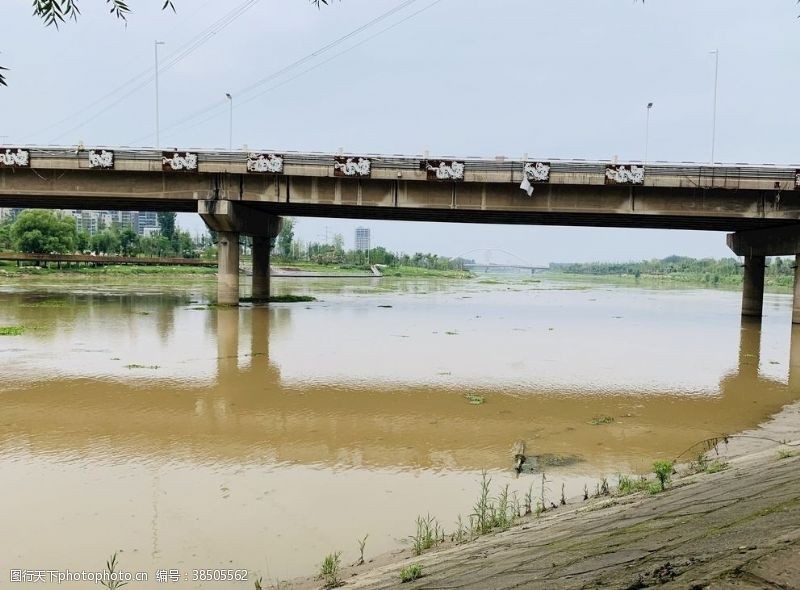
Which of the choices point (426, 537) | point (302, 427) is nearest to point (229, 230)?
point (302, 427)

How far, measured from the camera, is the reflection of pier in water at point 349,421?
29.2 ft

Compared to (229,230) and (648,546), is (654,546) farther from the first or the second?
(229,230)

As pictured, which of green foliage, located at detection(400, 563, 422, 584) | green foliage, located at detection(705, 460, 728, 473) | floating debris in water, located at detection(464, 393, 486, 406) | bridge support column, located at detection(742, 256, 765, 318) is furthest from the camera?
bridge support column, located at detection(742, 256, 765, 318)

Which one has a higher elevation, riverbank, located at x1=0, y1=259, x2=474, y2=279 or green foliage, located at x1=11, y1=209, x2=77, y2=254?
green foliage, located at x1=11, y1=209, x2=77, y2=254

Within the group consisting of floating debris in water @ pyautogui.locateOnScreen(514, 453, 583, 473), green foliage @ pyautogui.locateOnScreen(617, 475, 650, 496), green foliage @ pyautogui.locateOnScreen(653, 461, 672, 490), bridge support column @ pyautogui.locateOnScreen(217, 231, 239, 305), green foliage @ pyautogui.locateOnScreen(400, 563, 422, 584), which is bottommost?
floating debris in water @ pyautogui.locateOnScreen(514, 453, 583, 473)

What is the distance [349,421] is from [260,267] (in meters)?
30.2

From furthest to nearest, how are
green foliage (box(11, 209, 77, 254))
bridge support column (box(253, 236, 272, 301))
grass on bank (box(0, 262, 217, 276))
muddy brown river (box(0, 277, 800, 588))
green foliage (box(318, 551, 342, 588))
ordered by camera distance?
green foliage (box(11, 209, 77, 254)) → grass on bank (box(0, 262, 217, 276)) → bridge support column (box(253, 236, 272, 301)) → muddy brown river (box(0, 277, 800, 588)) → green foliage (box(318, 551, 342, 588))

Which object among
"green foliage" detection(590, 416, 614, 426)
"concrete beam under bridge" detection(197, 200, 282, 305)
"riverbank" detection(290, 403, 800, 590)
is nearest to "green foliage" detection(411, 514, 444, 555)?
"riverbank" detection(290, 403, 800, 590)

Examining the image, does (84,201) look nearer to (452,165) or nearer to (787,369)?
(452,165)

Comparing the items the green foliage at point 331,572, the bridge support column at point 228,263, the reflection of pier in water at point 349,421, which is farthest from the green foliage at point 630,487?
the bridge support column at point 228,263

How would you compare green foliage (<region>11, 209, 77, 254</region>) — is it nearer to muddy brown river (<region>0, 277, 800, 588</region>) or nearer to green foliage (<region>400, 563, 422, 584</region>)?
muddy brown river (<region>0, 277, 800, 588</region>)

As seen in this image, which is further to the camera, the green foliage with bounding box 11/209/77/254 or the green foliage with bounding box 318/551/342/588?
the green foliage with bounding box 11/209/77/254

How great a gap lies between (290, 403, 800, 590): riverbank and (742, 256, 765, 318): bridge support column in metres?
34.6

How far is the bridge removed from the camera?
28672 mm
